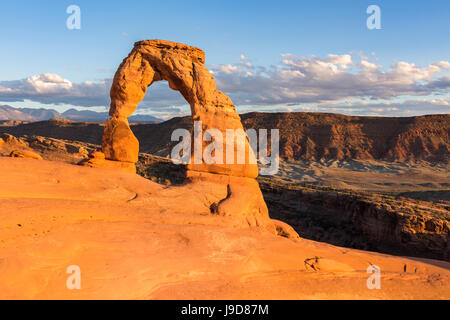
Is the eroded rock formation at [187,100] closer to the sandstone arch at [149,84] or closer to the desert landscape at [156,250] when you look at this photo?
the sandstone arch at [149,84]

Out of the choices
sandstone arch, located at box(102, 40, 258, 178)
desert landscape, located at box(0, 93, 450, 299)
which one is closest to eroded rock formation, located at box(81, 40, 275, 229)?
sandstone arch, located at box(102, 40, 258, 178)

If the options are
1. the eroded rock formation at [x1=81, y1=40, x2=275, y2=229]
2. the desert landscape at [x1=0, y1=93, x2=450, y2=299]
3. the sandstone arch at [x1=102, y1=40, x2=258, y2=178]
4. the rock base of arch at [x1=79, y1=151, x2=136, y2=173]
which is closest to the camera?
the desert landscape at [x1=0, y1=93, x2=450, y2=299]

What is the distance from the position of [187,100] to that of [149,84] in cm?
140

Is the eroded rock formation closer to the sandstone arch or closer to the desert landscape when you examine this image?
the sandstone arch

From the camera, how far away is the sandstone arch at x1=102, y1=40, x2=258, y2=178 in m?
10.8

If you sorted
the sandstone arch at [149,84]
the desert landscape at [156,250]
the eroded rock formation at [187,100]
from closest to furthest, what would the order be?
the desert landscape at [156,250]
the eroded rock formation at [187,100]
the sandstone arch at [149,84]

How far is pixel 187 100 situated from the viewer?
37.7 feet

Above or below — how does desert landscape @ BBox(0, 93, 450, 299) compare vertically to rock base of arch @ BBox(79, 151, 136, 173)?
below

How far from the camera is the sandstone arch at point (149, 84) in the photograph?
35.5 ft

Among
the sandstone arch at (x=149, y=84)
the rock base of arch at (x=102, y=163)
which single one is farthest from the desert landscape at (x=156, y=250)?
the sandstone arch at (x=149, y=84)

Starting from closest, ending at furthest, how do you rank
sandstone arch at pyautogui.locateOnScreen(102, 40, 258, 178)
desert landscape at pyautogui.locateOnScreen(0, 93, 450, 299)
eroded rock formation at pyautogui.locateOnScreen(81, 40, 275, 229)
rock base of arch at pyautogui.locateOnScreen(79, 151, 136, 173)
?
desert landscape at pyautogui.locateOnScreen(0, 93, 450, 299) → rock base of arch at pyautogui.locateOnScreen(79, 151, 136, 173) → eroded rock formation at pyautogui.locateOnScreen(81, 40, 275, 229) → sandstone arch at pyautogui.locateOnScreen(102, 40, 258, 178)
